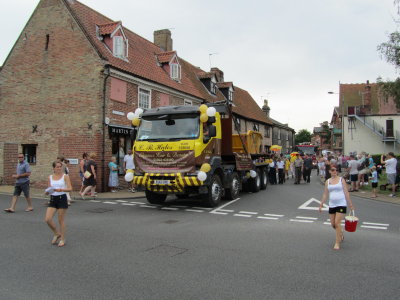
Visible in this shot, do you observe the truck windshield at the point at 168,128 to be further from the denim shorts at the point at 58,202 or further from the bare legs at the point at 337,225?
the bare legs at the point at 337,225

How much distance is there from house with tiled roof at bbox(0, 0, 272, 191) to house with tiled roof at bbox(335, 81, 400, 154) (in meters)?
35.0

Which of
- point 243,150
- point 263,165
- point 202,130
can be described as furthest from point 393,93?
point 202,130

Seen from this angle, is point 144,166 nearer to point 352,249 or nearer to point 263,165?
point 352,249

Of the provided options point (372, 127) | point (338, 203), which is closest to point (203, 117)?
point (338, 203)

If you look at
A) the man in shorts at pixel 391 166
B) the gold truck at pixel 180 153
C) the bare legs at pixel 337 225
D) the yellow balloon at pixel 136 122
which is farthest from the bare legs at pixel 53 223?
the man in shorts at pixel 391 166

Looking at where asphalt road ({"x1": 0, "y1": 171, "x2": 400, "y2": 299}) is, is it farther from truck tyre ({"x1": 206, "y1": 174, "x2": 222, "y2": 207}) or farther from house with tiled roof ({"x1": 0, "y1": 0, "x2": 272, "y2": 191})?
house with tiled roof ({"x1": 0, "y1": 0, "x2": 272, "y2": 191})

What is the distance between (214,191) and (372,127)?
136ft

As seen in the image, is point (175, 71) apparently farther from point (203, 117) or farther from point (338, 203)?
point (338, 203)

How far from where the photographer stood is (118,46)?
18188 millimetres

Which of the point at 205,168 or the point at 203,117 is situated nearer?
the point at 205,168

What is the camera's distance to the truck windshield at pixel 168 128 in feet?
35.0

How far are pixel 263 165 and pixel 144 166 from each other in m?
8.59

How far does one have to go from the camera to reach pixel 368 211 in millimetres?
10664

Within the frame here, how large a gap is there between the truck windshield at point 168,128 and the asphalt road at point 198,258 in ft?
8.17
